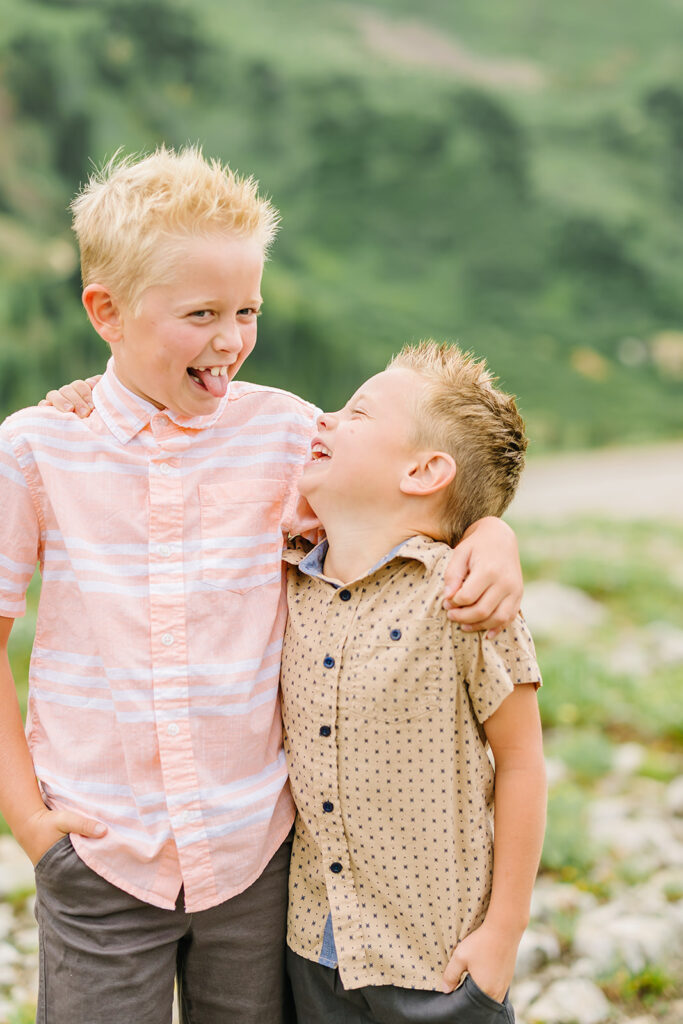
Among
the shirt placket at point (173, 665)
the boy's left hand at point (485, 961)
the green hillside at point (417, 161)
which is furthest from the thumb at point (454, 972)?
the green hillside at point (417, 161)

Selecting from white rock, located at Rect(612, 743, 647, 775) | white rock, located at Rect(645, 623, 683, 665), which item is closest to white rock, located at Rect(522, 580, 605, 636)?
white rock, located at Rect(645, 623, 683, 665)

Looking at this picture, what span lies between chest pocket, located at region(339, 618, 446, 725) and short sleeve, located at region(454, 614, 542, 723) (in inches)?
1.4

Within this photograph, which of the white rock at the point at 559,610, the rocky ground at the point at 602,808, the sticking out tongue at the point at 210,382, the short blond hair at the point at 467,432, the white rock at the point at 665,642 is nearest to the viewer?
the sticking out tongue at the point at 210,382

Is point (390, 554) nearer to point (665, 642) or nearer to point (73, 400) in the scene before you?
point (73, 400)

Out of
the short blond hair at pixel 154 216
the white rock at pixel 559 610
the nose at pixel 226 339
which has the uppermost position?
the short blond hair at pixel 154 216

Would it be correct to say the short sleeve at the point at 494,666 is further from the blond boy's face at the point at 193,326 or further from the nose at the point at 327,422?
the blond boy's face at the point at 193,326

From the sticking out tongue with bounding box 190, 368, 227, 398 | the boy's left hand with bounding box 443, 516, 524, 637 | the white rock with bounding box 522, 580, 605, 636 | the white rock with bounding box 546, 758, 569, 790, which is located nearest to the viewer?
the boy's left hand with bounding box 443, 516, 524, 637

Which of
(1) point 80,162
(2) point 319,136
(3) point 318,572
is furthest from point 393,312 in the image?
(3) point 318,572

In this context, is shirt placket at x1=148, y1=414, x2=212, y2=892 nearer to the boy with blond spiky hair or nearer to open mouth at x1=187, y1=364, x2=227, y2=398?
the boy with blond spiky hair

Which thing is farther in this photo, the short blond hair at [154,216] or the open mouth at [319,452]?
the open mouth at [319,452]

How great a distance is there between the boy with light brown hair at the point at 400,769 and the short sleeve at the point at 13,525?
0.44 meters

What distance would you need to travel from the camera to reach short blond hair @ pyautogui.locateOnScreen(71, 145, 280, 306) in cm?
175

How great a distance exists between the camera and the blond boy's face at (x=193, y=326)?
176 cm

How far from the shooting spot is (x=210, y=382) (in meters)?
1.83
